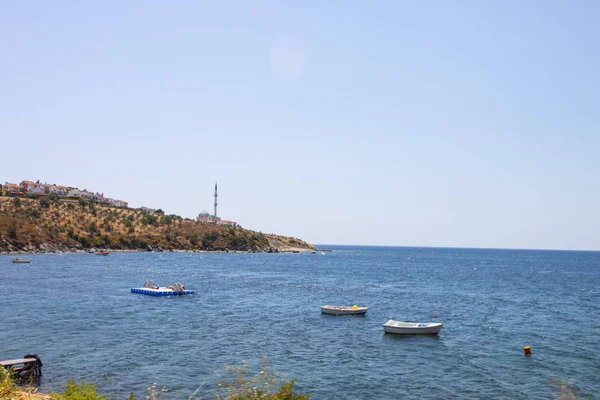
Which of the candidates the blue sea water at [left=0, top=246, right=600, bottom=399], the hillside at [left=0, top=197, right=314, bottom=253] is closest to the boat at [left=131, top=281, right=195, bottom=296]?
the blue sea water at [left=0, top=246, right=600, bottom=399]

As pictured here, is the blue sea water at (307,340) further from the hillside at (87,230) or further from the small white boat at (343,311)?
the hillside at (87,230)

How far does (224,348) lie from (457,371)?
1602cm

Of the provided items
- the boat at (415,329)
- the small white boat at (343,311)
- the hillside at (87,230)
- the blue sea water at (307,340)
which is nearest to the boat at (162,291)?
the blue sea water at (307,340)

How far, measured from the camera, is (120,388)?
2556 centimetres

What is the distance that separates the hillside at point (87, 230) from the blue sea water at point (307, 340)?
7166 centimetres

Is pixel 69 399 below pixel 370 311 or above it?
above

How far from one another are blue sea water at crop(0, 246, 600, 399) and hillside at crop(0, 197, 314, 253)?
7166 cm

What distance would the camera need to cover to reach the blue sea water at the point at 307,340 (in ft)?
91.2

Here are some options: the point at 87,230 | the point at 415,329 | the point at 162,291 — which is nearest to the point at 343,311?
the point at 415,329

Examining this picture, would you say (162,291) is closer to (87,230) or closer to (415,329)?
(415,329)

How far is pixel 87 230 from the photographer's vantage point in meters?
159

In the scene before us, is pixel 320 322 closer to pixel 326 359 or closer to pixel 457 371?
pixel 326 359

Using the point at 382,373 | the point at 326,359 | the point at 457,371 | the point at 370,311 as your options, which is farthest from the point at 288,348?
the point at 370,311

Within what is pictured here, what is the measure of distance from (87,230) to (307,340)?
139 metres
